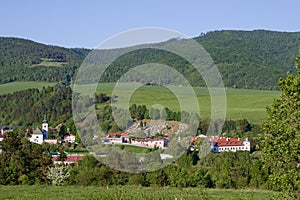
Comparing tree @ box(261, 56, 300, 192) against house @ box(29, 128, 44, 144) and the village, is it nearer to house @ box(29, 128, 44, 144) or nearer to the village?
the village

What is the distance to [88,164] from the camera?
39594 mm

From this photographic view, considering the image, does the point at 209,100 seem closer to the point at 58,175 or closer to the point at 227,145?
the point at 227,145

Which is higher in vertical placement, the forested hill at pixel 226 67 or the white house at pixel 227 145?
the forested hill at pixel 226 67

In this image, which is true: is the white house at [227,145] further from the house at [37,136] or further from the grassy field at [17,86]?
the grassy field at [17,86]

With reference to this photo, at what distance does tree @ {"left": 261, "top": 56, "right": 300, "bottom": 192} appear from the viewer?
10.5 meters

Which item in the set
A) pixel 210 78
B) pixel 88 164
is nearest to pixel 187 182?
pixel 88 164

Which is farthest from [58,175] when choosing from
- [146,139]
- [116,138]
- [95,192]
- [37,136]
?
[37,136]

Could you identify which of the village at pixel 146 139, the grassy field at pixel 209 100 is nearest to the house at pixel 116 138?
the village at pixel 146 139

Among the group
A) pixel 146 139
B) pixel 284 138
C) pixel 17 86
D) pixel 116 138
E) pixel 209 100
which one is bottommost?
pixel 146 139

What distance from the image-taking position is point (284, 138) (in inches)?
420

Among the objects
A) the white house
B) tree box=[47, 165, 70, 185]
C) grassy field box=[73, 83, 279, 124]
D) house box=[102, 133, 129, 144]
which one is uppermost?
grassy field box=[73, 83, 279, 124]

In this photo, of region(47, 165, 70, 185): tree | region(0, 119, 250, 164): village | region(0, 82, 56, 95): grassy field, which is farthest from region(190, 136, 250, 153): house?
region(0, 82, 56, 95): grassy field

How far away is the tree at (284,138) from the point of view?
10.5 m

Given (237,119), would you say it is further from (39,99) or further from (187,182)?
(187,182)
